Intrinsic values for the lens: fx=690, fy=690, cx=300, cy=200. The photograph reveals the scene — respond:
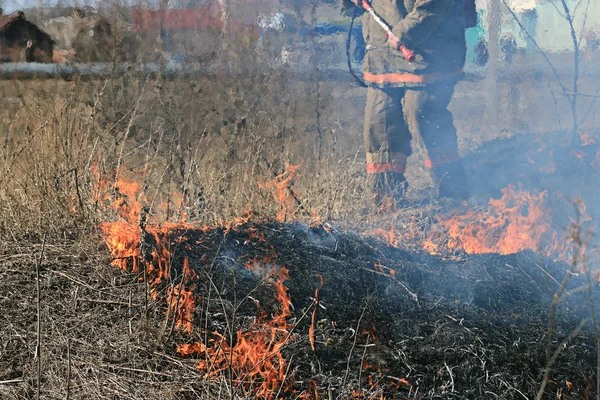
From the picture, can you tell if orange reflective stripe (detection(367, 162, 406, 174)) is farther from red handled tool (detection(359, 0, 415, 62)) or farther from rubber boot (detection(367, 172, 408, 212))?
red handled tool (detection(359, 0, 415, 62))

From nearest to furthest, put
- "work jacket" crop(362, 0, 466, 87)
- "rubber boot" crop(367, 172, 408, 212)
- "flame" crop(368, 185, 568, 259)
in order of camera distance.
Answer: "flame" crop(368, 185, 568, 259) → "work jacket" crop(362, 0, 466, 87) → "rubber boot" crop(367, 172, 408, 212)

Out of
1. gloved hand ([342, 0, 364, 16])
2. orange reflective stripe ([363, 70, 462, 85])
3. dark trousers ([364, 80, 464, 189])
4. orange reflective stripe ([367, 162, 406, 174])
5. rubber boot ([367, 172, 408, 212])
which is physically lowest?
rubber boot ([367, 172, 408, 212])

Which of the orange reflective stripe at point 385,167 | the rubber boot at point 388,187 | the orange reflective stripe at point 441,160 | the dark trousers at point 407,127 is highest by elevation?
the dark trousers at point 407,127

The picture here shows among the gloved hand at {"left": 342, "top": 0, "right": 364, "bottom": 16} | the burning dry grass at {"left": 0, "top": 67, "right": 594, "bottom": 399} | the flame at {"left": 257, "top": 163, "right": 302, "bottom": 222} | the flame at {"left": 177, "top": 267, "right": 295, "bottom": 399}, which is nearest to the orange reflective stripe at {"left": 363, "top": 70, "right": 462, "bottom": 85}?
the gloved hand at {"left": 342, "top": 0, "right": 364, "bottom": 16}

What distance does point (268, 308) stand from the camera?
3.11 metres

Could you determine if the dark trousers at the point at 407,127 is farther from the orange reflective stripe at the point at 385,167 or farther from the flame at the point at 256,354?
the flame at the point at 256,354

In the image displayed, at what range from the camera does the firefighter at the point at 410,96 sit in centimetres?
571

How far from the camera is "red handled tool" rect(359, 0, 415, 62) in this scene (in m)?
5.60

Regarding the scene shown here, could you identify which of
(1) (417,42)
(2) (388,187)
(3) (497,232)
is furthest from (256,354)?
(1) (417,42)

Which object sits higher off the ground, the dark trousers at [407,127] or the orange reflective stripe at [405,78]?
the orange reflective stripe at [405,78]

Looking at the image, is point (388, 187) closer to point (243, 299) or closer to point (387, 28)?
point (387, 28)

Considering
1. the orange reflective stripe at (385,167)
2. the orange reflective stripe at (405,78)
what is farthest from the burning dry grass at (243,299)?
the orange reflective stripe at (405,78)

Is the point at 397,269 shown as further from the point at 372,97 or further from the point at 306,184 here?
the point at 372,97

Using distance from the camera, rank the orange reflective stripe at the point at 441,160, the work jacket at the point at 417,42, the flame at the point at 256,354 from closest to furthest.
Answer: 1. the flame at the point at 256,354
2. the work jacket at the point at 417,42
3. the orange reflective stripe at the point at 441,160
